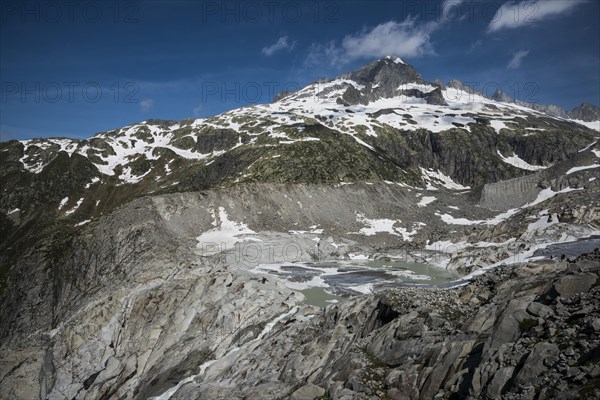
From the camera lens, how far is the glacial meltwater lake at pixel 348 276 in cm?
4819

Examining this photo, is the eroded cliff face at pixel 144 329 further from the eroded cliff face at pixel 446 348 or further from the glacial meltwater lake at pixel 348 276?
the eroded cliff face at pixel 446 348

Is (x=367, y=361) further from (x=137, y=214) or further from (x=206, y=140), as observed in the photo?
(x=206, y=140)

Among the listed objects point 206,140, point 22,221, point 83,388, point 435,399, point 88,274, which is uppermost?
point 206,140

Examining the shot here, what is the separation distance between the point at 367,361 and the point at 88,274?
249ft

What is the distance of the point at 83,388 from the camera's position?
4141 cm

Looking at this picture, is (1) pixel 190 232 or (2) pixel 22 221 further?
(2) pixel 22 221

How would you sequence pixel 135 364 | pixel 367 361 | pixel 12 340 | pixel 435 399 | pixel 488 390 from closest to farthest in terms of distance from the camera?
1. pixel 488 390
2. pixel 435 399
3. pixel 367 361
4. pixel 135 364
5. pixel 12 340

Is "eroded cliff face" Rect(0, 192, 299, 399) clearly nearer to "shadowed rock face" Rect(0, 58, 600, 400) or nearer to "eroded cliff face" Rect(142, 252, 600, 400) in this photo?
"shadowed rock face" Rect(0, 58, 600, 400)

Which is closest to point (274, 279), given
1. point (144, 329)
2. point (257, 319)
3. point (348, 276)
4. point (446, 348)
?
point (348, 276)

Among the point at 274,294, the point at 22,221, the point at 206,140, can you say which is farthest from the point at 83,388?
the point at 206,140

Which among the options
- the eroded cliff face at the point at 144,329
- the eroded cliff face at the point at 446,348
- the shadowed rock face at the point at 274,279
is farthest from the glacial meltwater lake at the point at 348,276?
the eroded cliff face at the point at 446,348

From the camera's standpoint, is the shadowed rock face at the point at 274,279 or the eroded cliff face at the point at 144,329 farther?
the eroded cliff face at the point at 144,329

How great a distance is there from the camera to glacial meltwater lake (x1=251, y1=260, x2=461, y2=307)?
48.2 m

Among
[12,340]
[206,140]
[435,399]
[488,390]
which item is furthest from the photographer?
[206,140]
